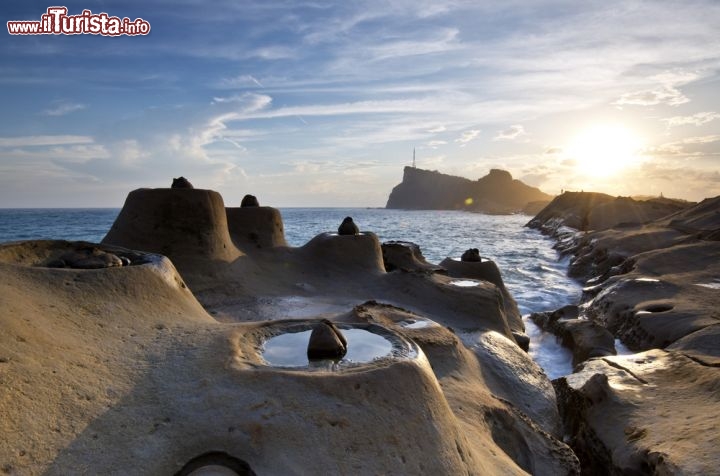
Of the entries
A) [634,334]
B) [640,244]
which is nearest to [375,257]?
[634,334]

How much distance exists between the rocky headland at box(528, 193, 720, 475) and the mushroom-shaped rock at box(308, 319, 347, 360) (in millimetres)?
3563

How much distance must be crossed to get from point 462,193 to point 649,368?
164 m

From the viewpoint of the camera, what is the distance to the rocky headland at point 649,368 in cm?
554

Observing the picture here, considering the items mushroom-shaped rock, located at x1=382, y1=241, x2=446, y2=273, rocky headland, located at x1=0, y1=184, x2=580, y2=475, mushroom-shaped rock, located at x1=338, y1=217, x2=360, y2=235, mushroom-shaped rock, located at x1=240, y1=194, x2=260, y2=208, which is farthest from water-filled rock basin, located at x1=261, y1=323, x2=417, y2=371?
mushroom-shaped rock, located at x1=382, y1=241, x2=446, y2=273

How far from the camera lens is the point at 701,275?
45.9 feet

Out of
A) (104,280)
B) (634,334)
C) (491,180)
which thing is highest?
(491,180)

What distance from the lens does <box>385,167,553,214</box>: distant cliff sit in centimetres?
15988

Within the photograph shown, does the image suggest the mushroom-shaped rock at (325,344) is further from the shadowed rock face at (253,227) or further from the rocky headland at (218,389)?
the shadowed rock face at (253,227)

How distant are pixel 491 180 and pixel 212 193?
526 ft

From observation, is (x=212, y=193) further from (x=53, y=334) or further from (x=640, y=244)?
(x=640, y=244)

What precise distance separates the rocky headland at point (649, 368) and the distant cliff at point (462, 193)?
427ft

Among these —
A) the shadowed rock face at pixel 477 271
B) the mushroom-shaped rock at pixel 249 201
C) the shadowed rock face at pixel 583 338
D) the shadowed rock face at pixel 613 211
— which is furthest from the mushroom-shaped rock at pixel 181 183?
the shadowed rock face at pixel 613 211

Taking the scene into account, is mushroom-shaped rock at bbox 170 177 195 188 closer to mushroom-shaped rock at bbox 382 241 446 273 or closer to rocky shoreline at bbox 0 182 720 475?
rocky shoreline at bbox 0 182 720 475

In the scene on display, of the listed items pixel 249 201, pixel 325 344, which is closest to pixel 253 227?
pixel 249 201
